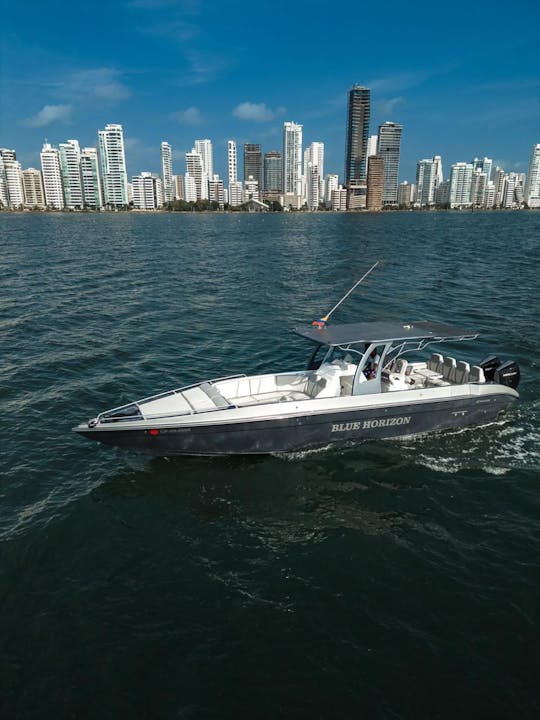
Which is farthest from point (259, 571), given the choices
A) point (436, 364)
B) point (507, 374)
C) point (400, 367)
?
point (507, 374)

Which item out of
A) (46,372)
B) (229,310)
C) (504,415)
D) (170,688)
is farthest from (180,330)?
(170,688)

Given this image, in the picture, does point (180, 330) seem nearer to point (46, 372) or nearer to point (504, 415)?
point (46, 372)

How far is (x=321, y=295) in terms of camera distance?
38.8m

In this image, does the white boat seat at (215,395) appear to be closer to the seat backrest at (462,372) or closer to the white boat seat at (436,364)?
the white boat seat at (436,364)

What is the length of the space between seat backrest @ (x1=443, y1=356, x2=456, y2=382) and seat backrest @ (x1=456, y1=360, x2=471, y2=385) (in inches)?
5.6

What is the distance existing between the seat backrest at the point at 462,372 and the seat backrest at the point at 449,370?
0.47 ft

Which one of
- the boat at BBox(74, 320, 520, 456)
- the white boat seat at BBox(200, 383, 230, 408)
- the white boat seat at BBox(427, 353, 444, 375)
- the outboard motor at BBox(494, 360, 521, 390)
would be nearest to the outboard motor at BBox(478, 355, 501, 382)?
the boat at BBox(74, 320, 520, 456)

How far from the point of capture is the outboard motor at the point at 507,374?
52.2 feet

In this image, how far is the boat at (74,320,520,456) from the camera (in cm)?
1255

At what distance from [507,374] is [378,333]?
5195 millimetres

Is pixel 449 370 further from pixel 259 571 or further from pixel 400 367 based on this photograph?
pixel 259 571

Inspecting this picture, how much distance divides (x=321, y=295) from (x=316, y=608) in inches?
1248

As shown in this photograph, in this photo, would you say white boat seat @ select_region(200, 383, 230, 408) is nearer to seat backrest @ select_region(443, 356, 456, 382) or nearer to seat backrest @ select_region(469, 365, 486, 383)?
seat backrest @ select_region(443, 356, 456, 382)

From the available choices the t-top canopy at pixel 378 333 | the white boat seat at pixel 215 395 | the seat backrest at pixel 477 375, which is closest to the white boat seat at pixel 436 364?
the seat backrest at pixel 477 375
